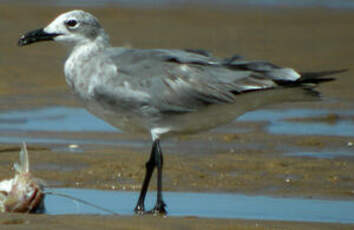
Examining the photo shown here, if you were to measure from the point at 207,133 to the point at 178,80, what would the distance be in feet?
9.15

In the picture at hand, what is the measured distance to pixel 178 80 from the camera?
24.3ft

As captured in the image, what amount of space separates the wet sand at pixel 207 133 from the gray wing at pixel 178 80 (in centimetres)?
86

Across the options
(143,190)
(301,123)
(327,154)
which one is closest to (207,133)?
(301,123)

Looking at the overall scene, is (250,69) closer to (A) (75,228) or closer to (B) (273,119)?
(A) (75,228)

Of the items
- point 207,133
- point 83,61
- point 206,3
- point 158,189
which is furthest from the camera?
point 206,3

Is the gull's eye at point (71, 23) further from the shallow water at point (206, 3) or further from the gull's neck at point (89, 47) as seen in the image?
the shallow water at point (206, 3)

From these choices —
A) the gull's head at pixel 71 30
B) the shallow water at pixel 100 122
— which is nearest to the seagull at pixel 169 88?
the gull's head at pixel 71 30

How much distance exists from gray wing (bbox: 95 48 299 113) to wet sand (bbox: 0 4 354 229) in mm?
863

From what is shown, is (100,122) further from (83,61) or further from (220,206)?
(220,206)

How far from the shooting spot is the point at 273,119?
11.1 meters

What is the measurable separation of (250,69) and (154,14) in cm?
1183

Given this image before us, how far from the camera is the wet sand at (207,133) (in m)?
7.86

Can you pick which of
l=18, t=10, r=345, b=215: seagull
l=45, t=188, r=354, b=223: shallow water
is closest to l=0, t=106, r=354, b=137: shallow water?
l=45, t=188, r=354, b=223: shallow water

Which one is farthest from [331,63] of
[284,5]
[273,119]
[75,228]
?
[75,228]
